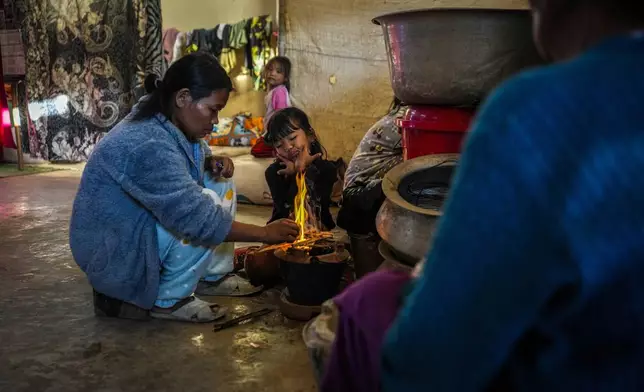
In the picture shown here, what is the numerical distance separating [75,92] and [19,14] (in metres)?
1.41

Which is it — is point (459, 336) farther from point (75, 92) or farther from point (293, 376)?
point (75, 92)

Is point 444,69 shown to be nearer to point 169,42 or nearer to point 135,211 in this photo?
point 135,211

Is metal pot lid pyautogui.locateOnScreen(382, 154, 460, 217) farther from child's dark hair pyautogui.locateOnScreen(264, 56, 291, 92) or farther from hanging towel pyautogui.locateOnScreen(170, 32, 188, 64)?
hanging towel pyautogui.locateOnScreen(170, 32, 188, 64)

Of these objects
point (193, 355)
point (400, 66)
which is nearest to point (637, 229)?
point (193, 355)

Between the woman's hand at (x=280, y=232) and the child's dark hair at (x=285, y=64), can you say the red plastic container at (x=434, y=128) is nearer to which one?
the woman's hand at (x=280, y=232)

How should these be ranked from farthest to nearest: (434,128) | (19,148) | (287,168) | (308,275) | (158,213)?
1. (19,148)
2. (287,168)
3. (434,128)
4. (308,275)
5. (158,213)

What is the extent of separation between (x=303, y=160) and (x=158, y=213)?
4.21 ft

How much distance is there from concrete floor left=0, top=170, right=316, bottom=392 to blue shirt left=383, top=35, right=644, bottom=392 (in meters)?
1.53

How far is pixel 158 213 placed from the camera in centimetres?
267

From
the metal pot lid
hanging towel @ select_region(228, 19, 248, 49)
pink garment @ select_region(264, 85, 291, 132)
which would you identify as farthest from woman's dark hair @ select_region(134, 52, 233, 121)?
hanging towel @ select_region(228, 19, 248, 49)

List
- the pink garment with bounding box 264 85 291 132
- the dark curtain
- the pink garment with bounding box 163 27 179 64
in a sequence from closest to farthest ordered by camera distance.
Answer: the pink garment with bounding box 264 85 291 132 < the dark curtain < the pink garment with bounding box 163 27 179 64

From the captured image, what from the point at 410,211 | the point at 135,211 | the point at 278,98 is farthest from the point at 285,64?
the point at 410,211

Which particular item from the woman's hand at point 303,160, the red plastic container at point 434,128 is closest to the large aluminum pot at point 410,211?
the red plastic container at point 434,128

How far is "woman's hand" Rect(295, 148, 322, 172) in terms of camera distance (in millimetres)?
3719
